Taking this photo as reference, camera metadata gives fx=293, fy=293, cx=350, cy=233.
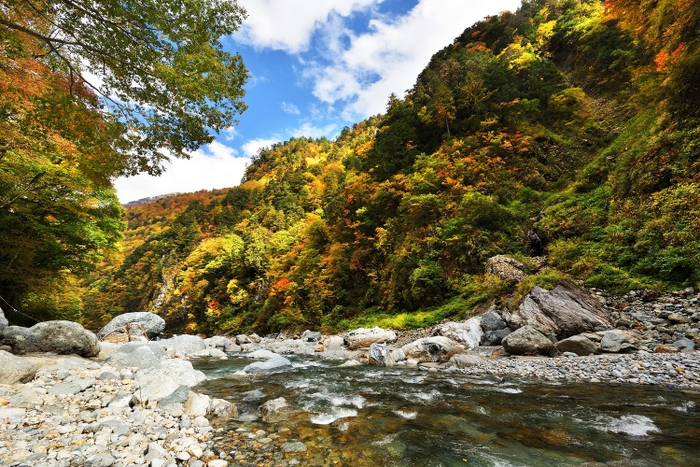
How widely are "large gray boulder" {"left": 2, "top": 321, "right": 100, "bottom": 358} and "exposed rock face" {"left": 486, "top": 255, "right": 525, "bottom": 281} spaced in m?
14.9

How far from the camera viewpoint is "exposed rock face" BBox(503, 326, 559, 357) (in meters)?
7.53

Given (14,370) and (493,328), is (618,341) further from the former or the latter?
(14,370)

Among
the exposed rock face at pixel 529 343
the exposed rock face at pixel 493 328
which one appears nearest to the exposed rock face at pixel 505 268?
the exposed rock face at pixel 493 328

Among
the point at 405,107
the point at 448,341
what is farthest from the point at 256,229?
the point at 448,341

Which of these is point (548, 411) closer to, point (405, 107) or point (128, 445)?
point (128, 445)

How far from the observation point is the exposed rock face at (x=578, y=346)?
277 inches

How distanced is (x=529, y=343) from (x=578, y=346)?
1.04m

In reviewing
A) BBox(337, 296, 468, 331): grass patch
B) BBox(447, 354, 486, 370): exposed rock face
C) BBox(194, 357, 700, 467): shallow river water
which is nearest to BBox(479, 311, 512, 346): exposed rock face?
BBox(447, 354, 486, 370): exposed rock face

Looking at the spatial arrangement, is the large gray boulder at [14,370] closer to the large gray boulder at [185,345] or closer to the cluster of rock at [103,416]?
the cluster of rock at [103,416]

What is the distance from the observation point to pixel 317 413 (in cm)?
510

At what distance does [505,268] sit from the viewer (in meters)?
11.6

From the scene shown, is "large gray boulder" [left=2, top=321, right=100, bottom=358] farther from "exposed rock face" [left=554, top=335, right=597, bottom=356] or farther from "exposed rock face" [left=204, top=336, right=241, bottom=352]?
"exposed rock face" [left=554, top=335, right=597, bottom=356]

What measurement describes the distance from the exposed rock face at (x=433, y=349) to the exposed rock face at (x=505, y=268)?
3.63 meters

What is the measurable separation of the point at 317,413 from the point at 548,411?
368 cm
